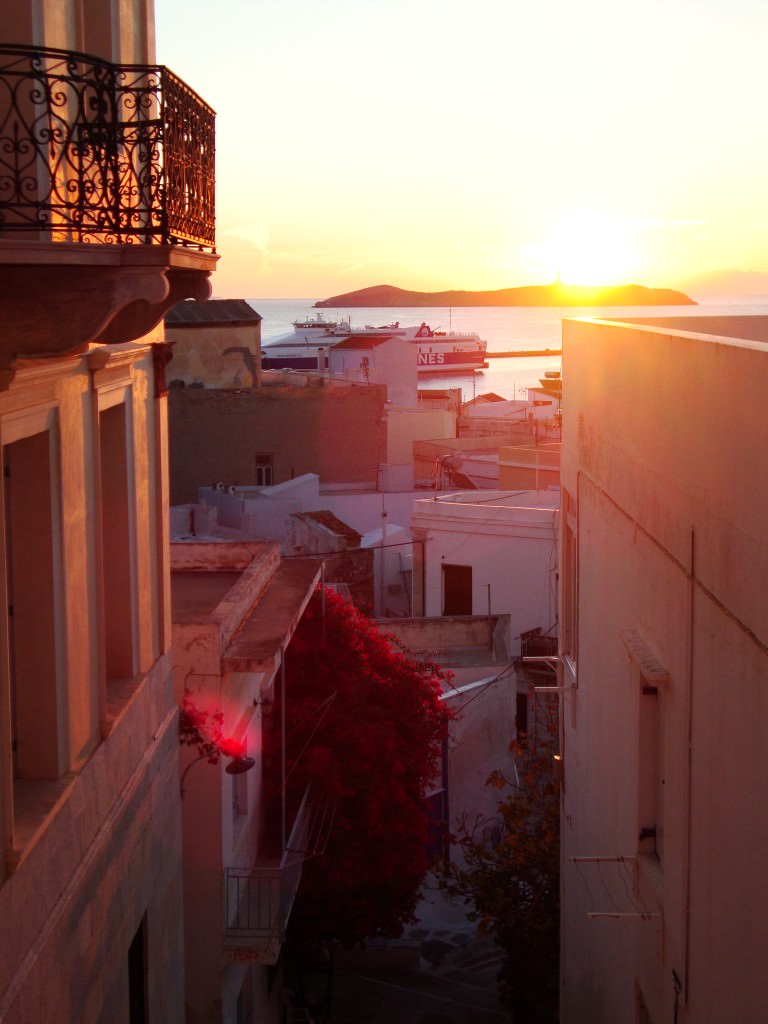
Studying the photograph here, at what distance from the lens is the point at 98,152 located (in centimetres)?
460

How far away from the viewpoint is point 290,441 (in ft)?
128

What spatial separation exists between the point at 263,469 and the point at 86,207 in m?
34.5

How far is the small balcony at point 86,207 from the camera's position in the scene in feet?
13.9

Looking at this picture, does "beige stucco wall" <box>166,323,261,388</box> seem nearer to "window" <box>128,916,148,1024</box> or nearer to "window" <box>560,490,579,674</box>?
"window" <box>560,490,579,674</box>

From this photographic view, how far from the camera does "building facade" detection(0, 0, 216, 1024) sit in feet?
14.5

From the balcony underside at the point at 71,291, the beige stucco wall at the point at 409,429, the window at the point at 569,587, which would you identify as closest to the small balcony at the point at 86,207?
the balcony underside at the point at 71,291

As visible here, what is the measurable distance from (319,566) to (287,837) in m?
2.65

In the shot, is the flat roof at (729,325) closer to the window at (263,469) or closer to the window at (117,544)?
the window at (117,544)

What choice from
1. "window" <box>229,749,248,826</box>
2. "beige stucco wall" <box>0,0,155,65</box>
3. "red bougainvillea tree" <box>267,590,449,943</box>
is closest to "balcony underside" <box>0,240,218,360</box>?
"beige stucco wall" <box>0,0,155,65</box>

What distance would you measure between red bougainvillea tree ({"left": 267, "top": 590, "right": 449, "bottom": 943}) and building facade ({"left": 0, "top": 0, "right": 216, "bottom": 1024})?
5213mm

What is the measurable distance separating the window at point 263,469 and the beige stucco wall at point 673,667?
94.0 feet

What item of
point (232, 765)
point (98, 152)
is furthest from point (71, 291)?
point (232, 765)

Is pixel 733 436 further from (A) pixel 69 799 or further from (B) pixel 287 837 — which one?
(B) pixel 287 837

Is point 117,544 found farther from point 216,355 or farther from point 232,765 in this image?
point 216,355
